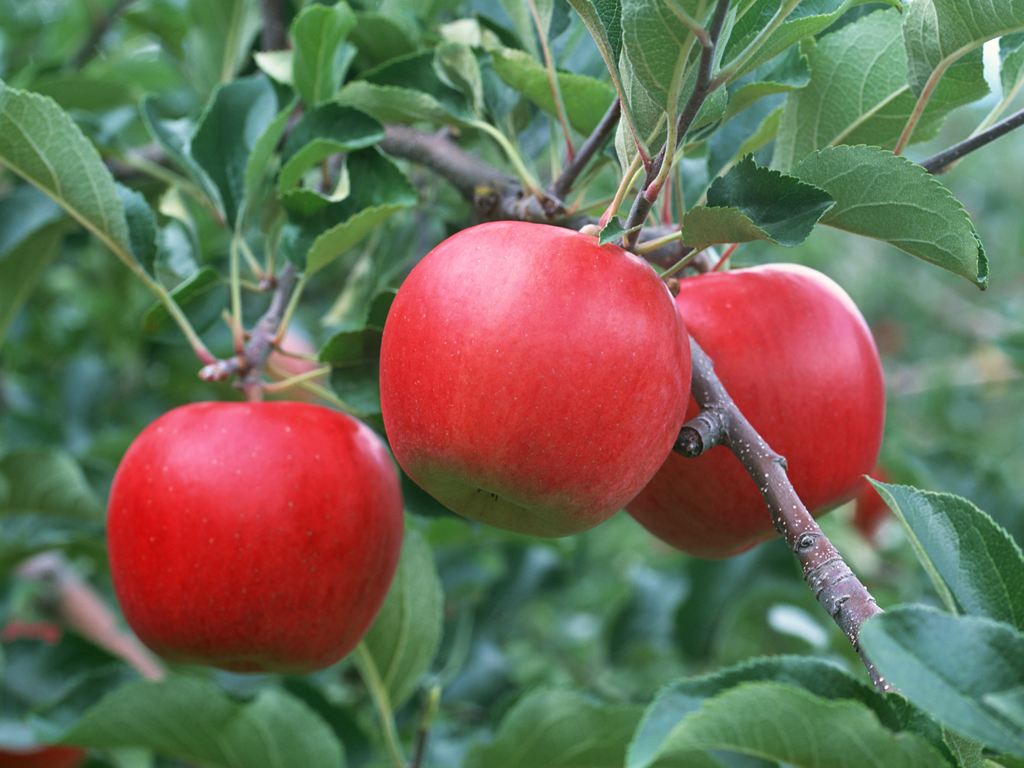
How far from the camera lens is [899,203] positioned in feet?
2.21

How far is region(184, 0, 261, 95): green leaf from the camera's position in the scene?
53.8 inches

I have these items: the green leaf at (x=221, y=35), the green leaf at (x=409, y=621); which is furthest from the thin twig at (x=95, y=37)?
the green leaf at (x=409, y=621)

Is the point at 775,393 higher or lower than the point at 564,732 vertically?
higher

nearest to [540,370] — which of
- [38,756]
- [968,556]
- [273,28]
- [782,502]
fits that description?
[782,502]

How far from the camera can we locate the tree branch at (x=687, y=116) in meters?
0.59

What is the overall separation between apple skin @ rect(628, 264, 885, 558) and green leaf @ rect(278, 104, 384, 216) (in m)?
0.31

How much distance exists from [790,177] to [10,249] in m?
0.96

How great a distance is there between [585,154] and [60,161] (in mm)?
415

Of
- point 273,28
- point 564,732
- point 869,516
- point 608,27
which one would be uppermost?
point 608,27

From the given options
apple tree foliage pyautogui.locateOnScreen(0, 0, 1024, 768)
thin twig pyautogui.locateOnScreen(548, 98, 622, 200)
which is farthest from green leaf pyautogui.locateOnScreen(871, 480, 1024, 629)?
thin twig pyautogui.locateOnScreen(548, 98, 622, 200)

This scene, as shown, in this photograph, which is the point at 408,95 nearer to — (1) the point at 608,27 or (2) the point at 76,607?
(1) the point at 608,27

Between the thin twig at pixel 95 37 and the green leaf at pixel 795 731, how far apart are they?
164cm

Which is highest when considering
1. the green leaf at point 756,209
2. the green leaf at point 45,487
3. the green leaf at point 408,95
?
the green leaf at point 756,209

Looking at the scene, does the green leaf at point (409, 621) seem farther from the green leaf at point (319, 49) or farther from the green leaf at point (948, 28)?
the green leaf at point (948, 28)
